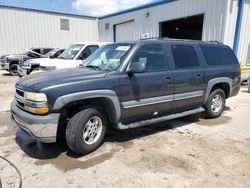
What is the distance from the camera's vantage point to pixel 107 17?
63.2 feet

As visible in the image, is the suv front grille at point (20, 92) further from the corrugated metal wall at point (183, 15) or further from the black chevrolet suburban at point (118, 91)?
the corrugated metal wall at point (183, 15)

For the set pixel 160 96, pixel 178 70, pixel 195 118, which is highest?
pixel 178 70

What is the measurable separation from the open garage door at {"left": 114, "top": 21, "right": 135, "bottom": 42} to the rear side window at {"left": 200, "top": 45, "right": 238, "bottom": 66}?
11.2 metres

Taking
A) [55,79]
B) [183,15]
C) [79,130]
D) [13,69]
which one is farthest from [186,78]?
[13,69]

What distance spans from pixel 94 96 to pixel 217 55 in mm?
3479

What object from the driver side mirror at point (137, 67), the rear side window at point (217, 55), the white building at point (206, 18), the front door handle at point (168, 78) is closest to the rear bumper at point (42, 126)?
the driver side mirror at point (137, 67)

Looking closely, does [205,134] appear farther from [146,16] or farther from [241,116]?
[146,16]

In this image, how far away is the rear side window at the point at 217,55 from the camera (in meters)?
5.20

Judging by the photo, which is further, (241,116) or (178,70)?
(241,116)

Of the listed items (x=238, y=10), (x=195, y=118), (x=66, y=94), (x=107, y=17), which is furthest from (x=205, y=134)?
(x=107, y=17)

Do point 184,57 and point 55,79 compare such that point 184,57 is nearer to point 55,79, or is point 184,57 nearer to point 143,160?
point 143,160

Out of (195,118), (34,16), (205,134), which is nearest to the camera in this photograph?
(205,134)

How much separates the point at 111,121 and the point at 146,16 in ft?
40.7

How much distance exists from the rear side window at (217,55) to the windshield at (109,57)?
206 centimetres
